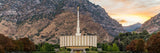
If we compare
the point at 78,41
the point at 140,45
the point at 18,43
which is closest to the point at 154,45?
the point at 140,45

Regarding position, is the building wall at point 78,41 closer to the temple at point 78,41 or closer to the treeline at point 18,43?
the temple at point 78,41

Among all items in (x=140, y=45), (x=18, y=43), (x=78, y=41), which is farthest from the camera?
(x=18, y=43)

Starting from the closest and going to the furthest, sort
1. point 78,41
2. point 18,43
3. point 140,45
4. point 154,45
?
point 78,41 → point 154,45 → point 140,45 → point 18,43

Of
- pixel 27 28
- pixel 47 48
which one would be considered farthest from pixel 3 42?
pixel 27 28

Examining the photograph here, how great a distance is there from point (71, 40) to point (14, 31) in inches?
6192

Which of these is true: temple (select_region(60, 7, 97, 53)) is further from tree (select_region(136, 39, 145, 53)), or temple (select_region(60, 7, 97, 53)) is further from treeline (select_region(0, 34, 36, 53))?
tree (select_region(136, 39, 145, 53))

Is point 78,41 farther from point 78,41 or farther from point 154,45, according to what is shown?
point 154,45

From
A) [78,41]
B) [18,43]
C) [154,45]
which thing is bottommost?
[154,45]

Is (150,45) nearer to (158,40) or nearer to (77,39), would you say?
(158,40)

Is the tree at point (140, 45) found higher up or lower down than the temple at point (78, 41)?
lower down

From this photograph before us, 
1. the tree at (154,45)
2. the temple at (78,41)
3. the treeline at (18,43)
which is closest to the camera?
the temple at (78,41)

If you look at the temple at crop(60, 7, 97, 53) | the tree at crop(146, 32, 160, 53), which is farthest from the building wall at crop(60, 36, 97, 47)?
the tree at crop(146, 32, 160, 53)

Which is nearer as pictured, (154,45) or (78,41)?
(78,41)

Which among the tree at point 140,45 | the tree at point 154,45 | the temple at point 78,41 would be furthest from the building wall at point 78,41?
the tree at point 140,45
